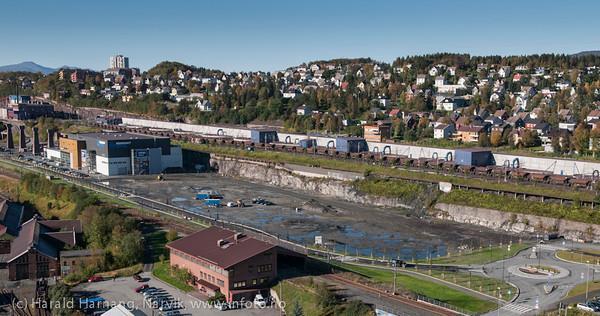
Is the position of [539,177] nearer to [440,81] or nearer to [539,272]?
[539,272]

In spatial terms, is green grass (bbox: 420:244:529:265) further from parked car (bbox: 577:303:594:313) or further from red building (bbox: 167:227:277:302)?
red building (bbox: 167:227:277:302)

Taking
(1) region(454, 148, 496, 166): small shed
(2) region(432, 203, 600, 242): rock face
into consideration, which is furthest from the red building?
(1) region(454, 148, 496, 166): small shed

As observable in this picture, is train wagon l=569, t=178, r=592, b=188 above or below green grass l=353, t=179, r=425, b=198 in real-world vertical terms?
above

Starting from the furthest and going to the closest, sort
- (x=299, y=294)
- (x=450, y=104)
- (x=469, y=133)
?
(x=450, y=104) → (x=469, y=133) → (x=299, y=294)

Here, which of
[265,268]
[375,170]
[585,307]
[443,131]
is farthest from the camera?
[443,131]

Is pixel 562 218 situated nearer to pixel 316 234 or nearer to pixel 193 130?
pixel 316 234

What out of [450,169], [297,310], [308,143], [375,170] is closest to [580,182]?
[450,169]
